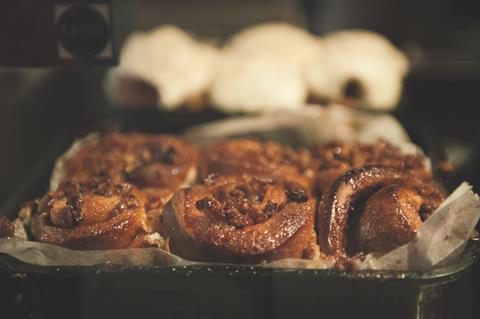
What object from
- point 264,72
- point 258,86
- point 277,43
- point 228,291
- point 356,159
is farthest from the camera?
point 277,43

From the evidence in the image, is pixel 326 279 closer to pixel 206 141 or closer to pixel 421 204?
pixel 421 204

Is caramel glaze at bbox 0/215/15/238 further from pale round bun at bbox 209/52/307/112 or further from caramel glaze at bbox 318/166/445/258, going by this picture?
pale round bun at bbox 209/52/307/112

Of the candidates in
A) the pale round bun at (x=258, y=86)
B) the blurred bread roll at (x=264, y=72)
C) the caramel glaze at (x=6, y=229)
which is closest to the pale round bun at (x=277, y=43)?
the blurred bread roll at (x=264, y=72)

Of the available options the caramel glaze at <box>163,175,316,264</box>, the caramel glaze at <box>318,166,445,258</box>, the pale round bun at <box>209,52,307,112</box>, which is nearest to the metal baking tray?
the caramel glaze at <box>163,175,316,264</box>

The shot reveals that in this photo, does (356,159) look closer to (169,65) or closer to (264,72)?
(264,72)

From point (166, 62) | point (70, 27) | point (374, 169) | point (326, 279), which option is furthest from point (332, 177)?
point (166, 62)

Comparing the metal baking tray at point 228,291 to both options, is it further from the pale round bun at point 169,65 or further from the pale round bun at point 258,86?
the pale round bun at point 169,65

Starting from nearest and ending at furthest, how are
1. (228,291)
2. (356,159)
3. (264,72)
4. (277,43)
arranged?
(228,291) → (356,159) → (264,72) → (277,43)

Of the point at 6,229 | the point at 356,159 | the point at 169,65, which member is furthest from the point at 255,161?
the point at 169,65
